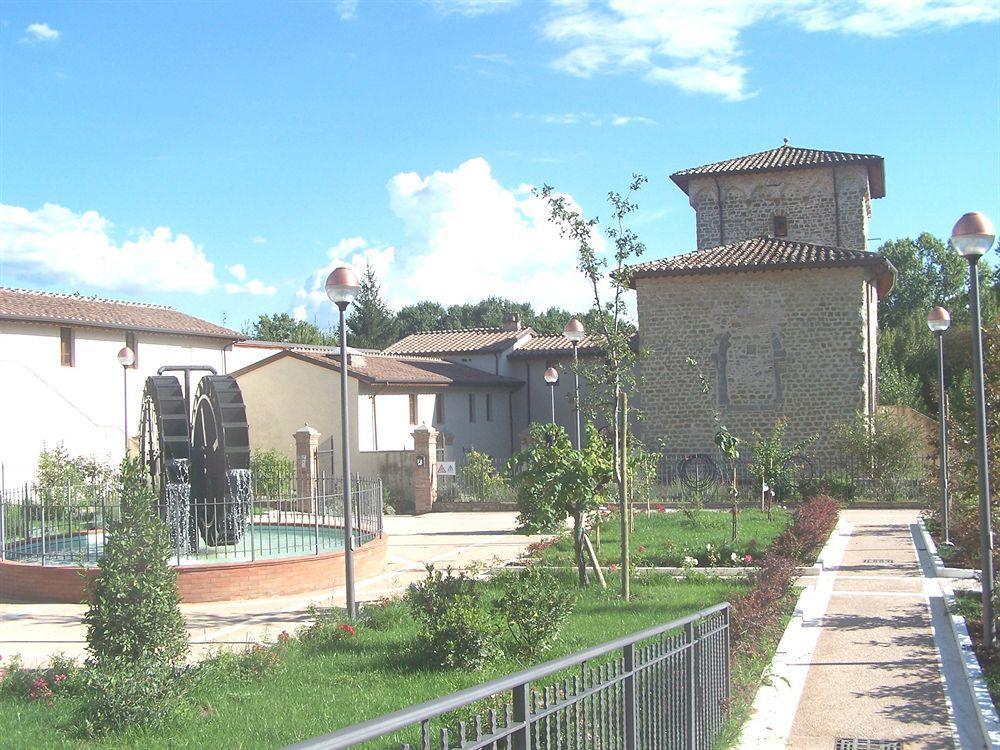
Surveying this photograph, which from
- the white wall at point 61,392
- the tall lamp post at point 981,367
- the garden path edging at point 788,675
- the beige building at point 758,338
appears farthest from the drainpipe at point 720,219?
the tall lamp post at point 981,367

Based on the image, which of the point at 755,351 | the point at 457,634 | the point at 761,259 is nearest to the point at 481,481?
the point at 755,351

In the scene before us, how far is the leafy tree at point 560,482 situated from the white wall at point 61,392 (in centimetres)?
1843

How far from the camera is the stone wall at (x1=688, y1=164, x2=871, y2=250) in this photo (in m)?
30.9

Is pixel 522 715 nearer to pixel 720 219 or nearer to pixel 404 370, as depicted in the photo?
pixel 404 370

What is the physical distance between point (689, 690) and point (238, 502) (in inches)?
377

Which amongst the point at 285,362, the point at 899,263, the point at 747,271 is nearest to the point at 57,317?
the point at 285,362

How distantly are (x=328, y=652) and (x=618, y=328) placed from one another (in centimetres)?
490

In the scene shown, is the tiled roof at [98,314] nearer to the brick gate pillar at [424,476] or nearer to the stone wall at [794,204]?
the brick gate pillar at [424,476]

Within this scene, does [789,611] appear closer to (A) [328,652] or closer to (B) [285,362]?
(A) [328,652]

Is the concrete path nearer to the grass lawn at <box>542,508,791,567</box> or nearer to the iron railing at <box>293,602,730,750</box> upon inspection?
the grass lawn at <box>542,508,791,567</box>

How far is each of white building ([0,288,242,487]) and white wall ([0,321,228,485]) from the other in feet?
0.08

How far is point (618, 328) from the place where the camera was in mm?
10844

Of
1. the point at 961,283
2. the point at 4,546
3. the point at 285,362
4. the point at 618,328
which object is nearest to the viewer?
the point at 618,328

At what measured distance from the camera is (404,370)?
31.3m
